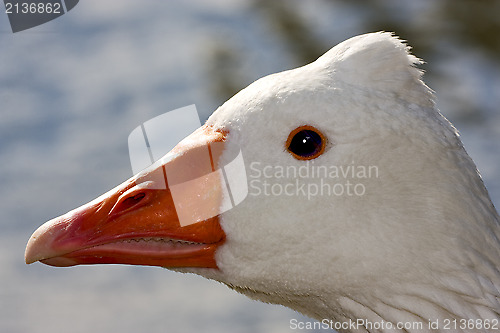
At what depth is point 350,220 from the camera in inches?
123

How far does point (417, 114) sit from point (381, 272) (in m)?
0.64

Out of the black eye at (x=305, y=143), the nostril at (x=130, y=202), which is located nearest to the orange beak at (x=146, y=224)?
the nostril at (x=130, y=202)

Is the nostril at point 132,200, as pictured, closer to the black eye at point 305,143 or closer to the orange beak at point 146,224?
the orange beak at point 146,224

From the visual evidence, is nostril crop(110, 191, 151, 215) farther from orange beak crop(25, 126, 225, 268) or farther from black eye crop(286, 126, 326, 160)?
black eye crop(286, 126, 326, 160)

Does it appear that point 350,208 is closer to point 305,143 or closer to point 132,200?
point 305,143

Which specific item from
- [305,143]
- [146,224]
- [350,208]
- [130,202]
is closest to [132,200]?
[130,202]

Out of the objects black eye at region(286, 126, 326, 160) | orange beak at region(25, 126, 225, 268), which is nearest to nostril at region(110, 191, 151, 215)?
orange beak at region(25, 126, 225, 268)

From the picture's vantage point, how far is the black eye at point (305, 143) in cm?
309

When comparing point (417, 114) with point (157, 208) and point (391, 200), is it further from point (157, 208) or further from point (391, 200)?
point (157, 208)

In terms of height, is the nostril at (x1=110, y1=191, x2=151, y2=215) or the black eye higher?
the black eye

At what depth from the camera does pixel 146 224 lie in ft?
10.3

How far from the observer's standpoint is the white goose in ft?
10.2

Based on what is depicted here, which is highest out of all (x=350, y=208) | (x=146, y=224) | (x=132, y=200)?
(x=132, y=200)

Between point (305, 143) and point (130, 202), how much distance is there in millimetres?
736
